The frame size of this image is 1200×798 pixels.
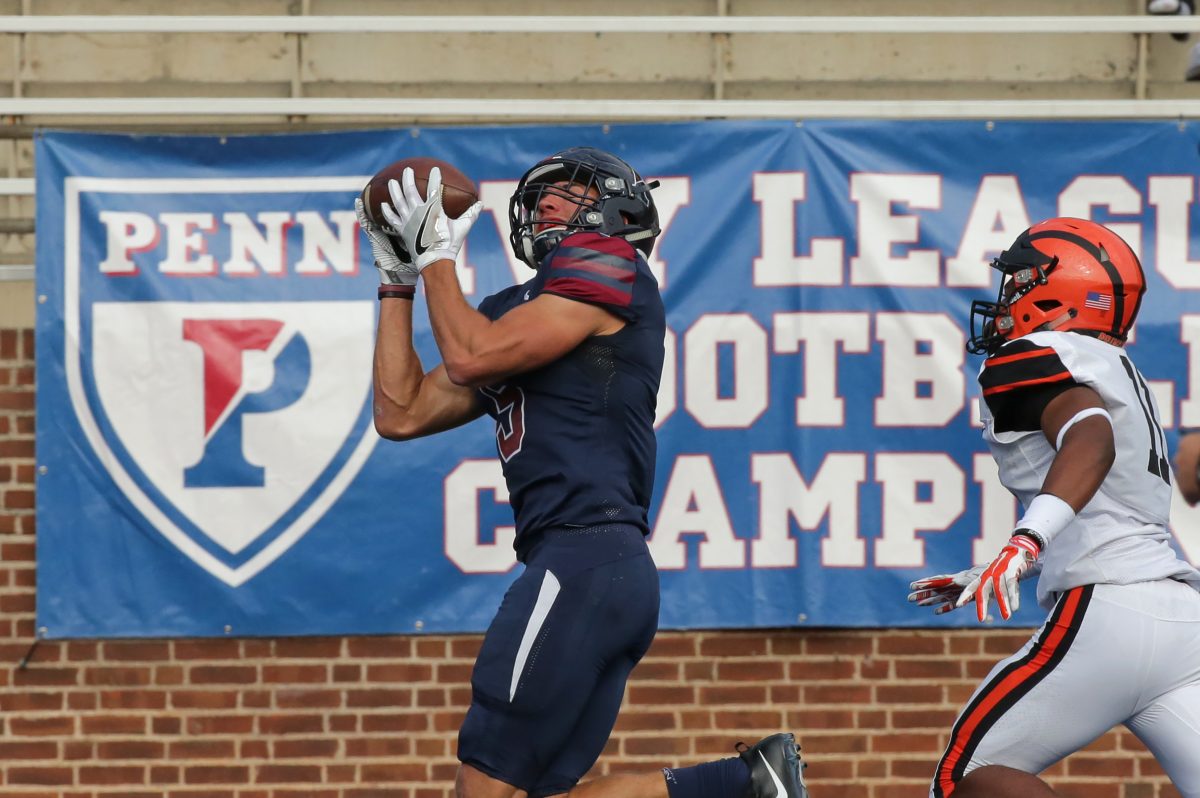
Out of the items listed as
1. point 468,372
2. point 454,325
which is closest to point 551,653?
point 468,372

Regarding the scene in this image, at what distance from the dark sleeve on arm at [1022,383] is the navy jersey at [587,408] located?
2.57 ft

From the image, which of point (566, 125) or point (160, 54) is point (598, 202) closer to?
point (566, 125)

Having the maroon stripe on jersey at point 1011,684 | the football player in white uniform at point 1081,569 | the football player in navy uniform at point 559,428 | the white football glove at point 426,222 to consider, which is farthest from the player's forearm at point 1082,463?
the white football glove at point 426,222

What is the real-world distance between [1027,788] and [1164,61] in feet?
10.7

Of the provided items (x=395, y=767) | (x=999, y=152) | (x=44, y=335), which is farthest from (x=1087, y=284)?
(x=44, y=335)

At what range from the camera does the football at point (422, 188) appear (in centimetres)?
376

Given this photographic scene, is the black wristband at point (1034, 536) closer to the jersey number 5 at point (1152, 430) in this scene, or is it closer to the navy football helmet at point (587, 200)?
the jersey number 5 at point (1152, 430)

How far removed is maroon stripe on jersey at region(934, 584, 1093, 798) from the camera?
11.3ft

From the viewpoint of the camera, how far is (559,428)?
11.6 feet

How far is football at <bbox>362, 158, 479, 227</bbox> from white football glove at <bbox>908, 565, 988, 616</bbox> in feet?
4.89

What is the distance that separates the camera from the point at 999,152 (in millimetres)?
5387

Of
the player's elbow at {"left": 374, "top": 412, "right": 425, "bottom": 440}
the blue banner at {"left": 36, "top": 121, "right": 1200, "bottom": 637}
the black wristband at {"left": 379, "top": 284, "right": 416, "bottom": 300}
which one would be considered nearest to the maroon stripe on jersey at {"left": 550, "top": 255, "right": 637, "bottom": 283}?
the black wristband at {"left": 379, "top": 284, "right": 416, "bottom": 300}

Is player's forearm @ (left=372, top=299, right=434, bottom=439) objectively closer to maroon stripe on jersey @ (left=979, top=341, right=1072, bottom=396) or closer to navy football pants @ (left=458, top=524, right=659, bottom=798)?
navy football pants @ (left=458, top=524, right=659, bottom=798)

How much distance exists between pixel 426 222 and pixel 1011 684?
1.69 metres
